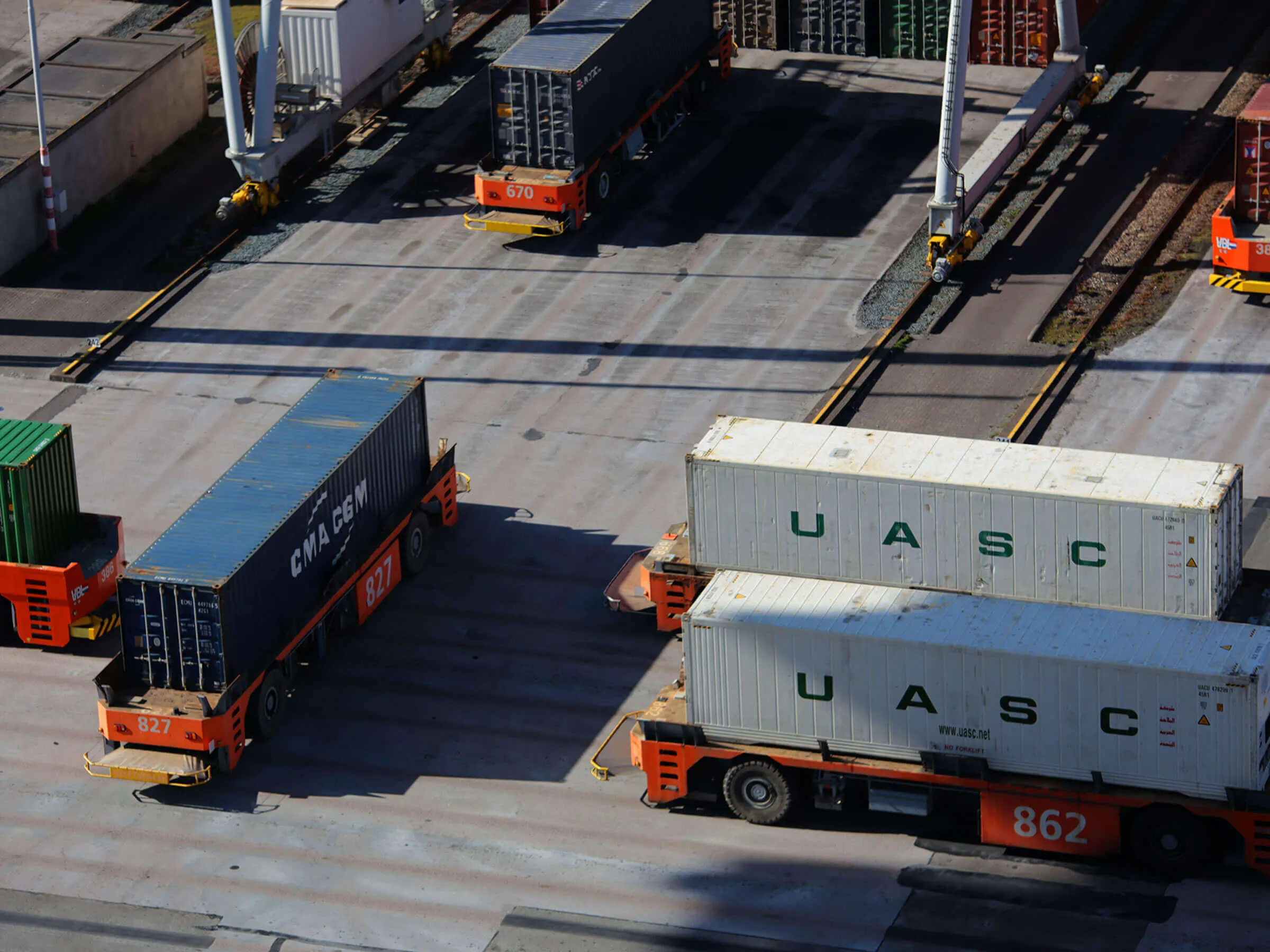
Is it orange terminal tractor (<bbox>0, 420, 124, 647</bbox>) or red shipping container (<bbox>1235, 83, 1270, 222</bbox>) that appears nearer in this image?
orange terminal tractor (<bbox>0, 420, 124, 647</bbox>)

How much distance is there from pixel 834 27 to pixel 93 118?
68.7 feet

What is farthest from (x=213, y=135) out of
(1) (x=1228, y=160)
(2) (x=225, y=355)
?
(1) (x=1228, y=160)

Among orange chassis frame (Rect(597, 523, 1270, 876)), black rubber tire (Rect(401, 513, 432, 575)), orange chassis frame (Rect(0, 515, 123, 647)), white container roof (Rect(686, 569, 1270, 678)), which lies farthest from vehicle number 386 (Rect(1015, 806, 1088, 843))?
orange chassis frame (Rect(0, 515, 123, 647))

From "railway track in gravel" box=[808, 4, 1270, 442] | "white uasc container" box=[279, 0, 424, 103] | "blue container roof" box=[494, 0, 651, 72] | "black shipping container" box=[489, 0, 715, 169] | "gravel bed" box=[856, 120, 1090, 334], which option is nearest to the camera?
"railway track in gravel" box=[808, 4, 1270, 442]

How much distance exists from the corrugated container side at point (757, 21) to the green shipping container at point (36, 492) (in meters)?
29.8

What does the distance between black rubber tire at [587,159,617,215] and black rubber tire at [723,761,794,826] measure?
24963 millimetres

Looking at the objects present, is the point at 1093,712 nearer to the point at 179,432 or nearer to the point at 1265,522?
the point at 1265,522

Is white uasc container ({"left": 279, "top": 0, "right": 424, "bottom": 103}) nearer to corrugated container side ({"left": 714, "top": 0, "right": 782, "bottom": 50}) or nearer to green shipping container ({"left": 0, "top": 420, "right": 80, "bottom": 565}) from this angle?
corrugated container side ({"left": 714, "top": 0, "right": 782, "bottom": 50})

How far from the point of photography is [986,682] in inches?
1332

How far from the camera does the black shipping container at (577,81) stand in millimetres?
56094

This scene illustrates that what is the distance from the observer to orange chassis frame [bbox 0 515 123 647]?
133 feet

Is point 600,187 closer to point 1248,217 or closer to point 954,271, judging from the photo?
point 954,271

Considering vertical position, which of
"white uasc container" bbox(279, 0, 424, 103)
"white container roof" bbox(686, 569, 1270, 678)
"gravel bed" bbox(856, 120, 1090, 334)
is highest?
"white uasc container" bbox(279, 0, 424, 103)

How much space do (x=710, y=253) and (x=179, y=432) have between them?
1401cm
